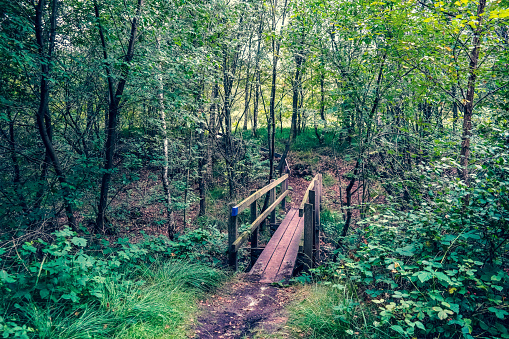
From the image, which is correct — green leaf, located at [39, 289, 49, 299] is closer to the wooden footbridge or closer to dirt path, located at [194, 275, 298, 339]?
dirt path, located at [194, 275, 298, 339]

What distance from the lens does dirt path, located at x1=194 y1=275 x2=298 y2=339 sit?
3.12 metres

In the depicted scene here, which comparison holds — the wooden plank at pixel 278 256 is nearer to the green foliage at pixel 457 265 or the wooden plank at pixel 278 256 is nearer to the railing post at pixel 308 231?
the railing post at pixel 308 231

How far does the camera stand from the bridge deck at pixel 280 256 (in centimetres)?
492

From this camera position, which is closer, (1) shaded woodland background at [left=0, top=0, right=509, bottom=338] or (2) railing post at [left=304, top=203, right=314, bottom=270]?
(1) shaded woodland background at [left=0, top=0, right=509, bottom=338]

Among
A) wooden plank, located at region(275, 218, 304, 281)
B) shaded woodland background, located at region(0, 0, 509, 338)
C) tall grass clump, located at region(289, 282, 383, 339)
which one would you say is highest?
shaded woodland background, located at region(0, 0, 509, 338)

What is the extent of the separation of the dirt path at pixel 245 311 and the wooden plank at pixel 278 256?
0.31 m

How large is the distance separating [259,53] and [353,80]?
4659 millimetres

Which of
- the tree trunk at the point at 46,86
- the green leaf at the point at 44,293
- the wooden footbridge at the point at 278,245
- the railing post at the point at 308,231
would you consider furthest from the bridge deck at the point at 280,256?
the tree trunk at the point at 46,86

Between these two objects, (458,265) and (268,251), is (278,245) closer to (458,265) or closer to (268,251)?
(268,251)

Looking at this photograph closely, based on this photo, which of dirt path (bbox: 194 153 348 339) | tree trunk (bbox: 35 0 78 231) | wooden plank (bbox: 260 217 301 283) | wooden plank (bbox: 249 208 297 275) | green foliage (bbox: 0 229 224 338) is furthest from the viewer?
wooden plank (bbox: 249 208 297 275)

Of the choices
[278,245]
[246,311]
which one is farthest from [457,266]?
[278,245]

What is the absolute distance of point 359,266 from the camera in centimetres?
280

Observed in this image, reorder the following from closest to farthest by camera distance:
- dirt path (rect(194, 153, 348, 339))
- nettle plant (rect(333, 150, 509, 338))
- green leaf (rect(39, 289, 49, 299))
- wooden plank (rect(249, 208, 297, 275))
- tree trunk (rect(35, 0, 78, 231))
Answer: nettle plant (rect(333, 150, 509, 338)), green leaf (rect(39, 289, 49, 299)), dirt path (rect(194, 153, 348, 339)), tree trunk (rect(35, 0, 78, 231)), wooden plank (rect(249, 208, 297, 275))

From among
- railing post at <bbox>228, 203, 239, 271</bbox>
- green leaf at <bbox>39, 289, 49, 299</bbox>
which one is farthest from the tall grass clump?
green leaf at <bbox>39, 289, 49, 299</bbox>
